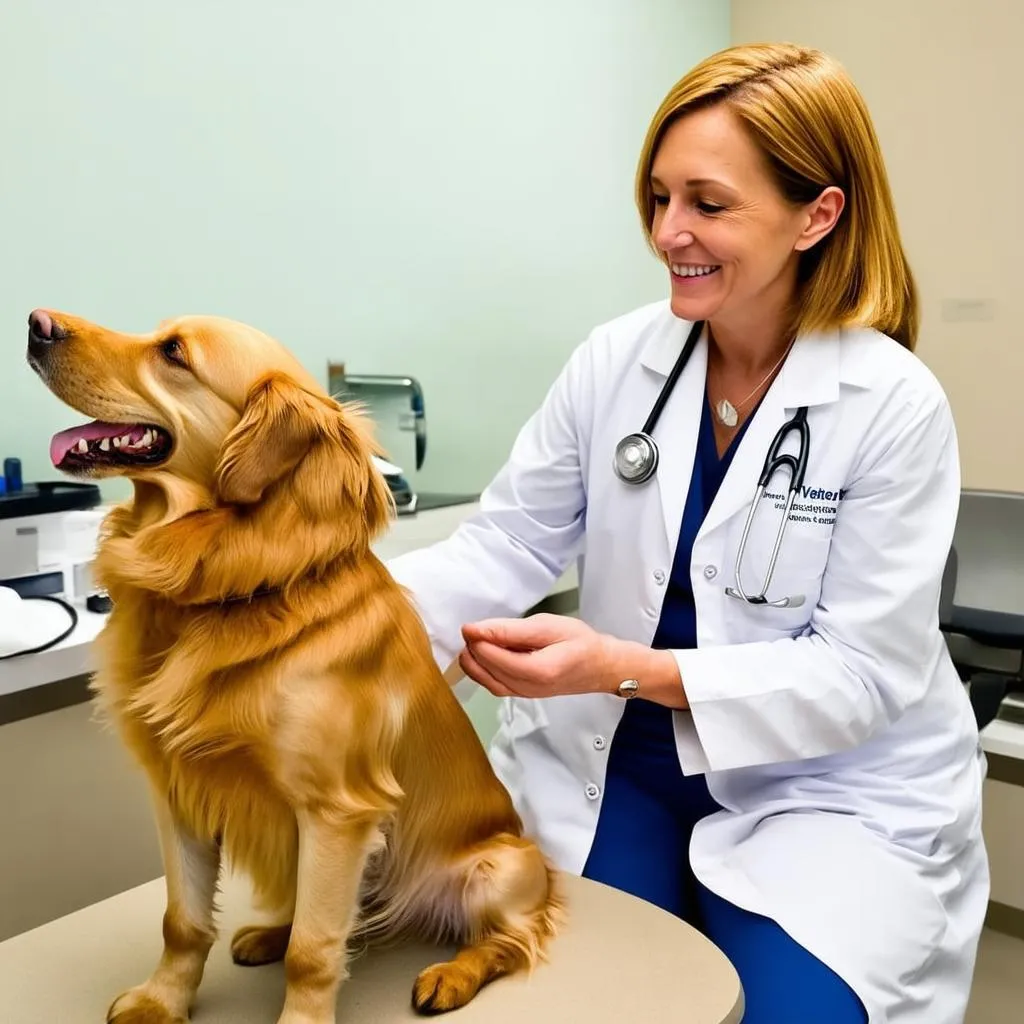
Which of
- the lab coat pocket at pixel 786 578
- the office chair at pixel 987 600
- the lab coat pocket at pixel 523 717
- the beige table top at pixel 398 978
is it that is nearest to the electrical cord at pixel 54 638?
the beige table top at pixel 398 978

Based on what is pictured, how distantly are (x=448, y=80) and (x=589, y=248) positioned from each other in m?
0.66

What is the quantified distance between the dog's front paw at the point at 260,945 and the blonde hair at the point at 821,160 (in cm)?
91

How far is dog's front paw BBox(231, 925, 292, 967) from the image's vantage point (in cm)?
100

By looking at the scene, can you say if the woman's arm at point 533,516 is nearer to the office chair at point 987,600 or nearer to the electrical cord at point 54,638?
the electrical cord at point 54,638

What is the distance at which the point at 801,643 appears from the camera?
121 centimetres

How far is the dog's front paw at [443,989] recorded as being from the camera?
903 millimetres

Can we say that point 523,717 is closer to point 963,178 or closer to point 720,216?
point 720,216

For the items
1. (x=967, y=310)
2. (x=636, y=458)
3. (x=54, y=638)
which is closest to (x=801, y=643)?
(x=636, y=458)

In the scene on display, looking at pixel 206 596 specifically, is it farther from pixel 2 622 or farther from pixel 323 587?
pixel 2 622

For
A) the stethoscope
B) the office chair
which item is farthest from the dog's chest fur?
the office chair

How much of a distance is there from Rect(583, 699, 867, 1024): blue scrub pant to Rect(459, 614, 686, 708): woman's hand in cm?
19

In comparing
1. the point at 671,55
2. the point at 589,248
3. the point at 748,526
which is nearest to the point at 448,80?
the point at 589,248

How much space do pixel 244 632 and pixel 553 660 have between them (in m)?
0.34

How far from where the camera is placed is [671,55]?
2.99 meters
